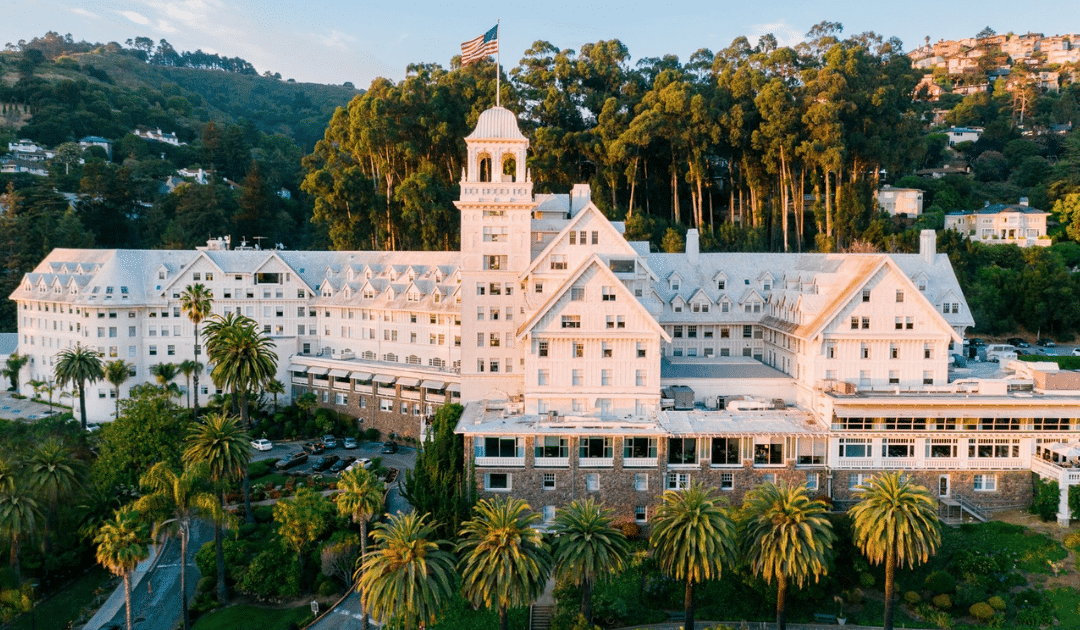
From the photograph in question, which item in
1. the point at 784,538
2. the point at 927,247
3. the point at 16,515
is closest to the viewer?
the point at 784,538

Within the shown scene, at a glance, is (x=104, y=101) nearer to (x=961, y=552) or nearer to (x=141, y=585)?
(x=141, y=585)

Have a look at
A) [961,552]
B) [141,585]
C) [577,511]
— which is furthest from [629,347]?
[141,585]

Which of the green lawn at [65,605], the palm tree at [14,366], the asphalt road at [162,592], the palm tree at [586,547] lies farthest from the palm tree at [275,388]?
the palm tree at [586,547]

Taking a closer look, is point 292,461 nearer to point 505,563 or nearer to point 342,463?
point 342,463

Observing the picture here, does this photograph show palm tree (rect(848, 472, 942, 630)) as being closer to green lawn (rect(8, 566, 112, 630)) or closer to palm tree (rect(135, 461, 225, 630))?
palm tree (rect(135, 461, 225, 630))

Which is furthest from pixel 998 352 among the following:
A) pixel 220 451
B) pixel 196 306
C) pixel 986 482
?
pixel 196 306

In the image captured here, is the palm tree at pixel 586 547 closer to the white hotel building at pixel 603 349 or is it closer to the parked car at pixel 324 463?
the white hotel building at pixel 603 349
